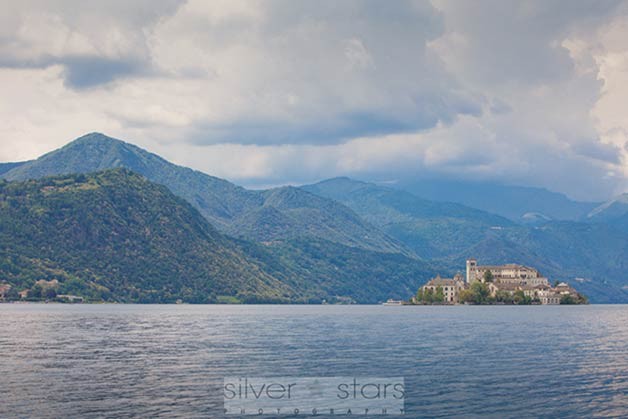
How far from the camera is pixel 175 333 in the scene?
166875 mm

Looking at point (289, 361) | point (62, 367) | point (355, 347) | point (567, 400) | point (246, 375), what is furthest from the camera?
point (355, 347)

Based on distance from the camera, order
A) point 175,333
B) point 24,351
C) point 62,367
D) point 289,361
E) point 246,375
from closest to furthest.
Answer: point 246,375
point 62,367
point 289,361
point 24,351
point 175,333

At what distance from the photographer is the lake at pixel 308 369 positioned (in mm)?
72000

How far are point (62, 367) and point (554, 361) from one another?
6787 centimetres

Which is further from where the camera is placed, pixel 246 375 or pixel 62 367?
pixel 62 367

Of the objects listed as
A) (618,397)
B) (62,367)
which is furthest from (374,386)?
(62,367)

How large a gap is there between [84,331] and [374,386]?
350 ft

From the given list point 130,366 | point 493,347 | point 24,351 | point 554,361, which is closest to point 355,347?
point 493,347

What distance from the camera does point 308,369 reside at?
3792 inches

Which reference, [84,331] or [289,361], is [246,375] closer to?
[289,361]

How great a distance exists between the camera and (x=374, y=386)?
8306cm

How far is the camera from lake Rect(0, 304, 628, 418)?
2835 inches

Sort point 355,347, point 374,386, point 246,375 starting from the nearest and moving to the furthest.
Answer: point 374,386, point 246,375, point 355,347

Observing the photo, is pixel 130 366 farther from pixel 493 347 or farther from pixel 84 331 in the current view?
pixel 84 331
